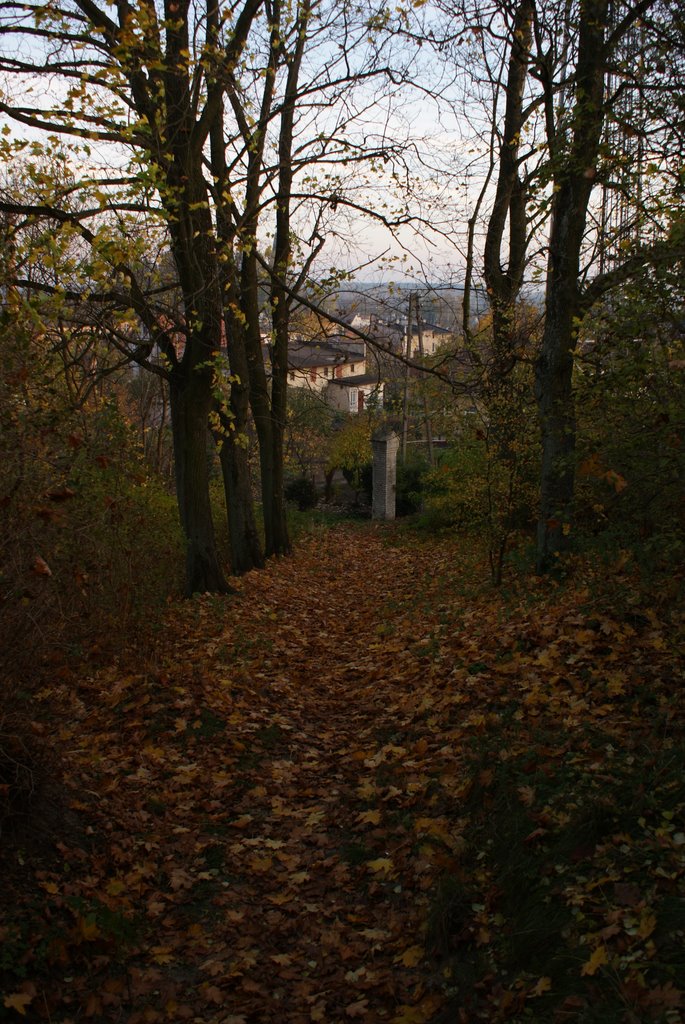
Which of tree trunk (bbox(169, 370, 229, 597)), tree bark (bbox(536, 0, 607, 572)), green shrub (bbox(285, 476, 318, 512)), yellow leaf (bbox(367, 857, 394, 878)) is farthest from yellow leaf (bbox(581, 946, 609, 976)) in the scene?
green shrub (bbox(285, 476, 318, 512))

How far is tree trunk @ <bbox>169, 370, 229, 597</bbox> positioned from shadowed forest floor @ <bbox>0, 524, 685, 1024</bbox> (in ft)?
11.4

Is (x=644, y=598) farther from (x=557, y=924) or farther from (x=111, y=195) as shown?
(x=111, y=195)

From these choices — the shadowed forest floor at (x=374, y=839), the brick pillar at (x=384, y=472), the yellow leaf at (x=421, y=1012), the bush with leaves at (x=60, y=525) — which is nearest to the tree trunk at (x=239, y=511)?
the bush with leaves at (x=60, y=525)

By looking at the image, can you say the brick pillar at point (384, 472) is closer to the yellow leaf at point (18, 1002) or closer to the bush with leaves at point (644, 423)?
the bush with leaves at point (644, 423)

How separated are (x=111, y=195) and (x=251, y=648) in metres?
5.41

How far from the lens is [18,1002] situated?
364 cm

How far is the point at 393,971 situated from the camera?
4082 millimetres

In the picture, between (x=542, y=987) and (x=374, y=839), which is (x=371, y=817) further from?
(x=542, y=987)

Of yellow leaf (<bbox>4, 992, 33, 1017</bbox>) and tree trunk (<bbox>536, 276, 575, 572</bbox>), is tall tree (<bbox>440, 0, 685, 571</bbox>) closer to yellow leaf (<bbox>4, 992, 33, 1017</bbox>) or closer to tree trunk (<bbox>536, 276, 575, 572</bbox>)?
tree trunk (<bbox>536, 276, 575, 572</bbox>)

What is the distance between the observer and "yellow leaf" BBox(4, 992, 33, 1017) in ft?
11.8

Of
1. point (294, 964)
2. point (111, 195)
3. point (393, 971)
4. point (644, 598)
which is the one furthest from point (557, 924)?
point (111, 195)

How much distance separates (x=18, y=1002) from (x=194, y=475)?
8.76 meters

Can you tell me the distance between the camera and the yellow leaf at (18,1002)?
361 cm

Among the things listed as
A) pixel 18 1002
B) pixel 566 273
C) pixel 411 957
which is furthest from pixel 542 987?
pixel 566 273
